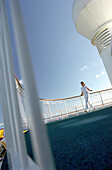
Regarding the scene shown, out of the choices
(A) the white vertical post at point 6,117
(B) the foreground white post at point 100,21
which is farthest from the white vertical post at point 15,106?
(B) the foreground white post at point 100,21

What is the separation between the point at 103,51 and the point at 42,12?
13.8 metres

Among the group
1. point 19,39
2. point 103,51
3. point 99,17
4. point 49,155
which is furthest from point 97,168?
point 99,17

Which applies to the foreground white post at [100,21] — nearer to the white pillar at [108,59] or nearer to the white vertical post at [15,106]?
the white pillar at [108,59]

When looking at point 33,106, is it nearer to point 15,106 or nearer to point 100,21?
point 15,106

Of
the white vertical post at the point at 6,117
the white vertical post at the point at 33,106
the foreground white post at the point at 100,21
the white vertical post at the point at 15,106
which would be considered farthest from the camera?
the foreground white post at the point at 100,21

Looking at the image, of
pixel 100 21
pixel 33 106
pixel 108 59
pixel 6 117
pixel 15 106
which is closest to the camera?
pixel 33 106

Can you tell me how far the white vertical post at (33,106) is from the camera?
0.22m

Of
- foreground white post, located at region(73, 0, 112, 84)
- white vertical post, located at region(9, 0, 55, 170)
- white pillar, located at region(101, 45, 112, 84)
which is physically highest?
foreground white post, located at region(73, 0, 112, 84)

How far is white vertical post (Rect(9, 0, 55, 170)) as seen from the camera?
22 cm

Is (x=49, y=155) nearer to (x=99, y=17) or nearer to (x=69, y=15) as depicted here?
(x=99, y=17)

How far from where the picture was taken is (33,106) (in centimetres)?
24

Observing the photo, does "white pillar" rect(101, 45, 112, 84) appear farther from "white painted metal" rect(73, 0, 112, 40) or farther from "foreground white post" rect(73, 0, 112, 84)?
"white painted metal" rect(73, 0, 112, 40)

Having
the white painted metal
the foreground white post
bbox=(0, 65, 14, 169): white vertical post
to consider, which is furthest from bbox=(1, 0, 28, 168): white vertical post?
the white painted metal

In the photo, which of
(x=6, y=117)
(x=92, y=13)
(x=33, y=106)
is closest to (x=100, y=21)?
(x=92, y=13)
